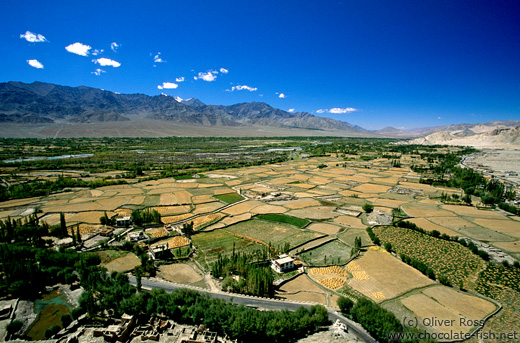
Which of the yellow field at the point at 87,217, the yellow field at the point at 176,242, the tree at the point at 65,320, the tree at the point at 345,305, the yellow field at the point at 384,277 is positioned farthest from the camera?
the yellow field at the point at 87,217

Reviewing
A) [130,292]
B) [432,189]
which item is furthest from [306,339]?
[432,189]

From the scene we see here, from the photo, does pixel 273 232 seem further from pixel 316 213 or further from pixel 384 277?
pixel 384 277

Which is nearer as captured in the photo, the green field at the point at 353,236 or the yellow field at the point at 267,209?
the green field at the point at 353,236

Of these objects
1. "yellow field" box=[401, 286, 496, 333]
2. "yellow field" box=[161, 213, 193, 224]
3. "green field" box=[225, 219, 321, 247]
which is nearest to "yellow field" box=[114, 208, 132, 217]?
"yellow field" box=[161, 213, 193, 224]

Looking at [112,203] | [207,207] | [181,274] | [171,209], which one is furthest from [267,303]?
[112,203]

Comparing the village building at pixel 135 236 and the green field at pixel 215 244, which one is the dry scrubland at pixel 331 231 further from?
the village building at pixel 135 236

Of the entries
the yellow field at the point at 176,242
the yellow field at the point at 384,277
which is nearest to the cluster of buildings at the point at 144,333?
the yellow field at the point at 176,242

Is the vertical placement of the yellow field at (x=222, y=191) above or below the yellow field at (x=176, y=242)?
above
